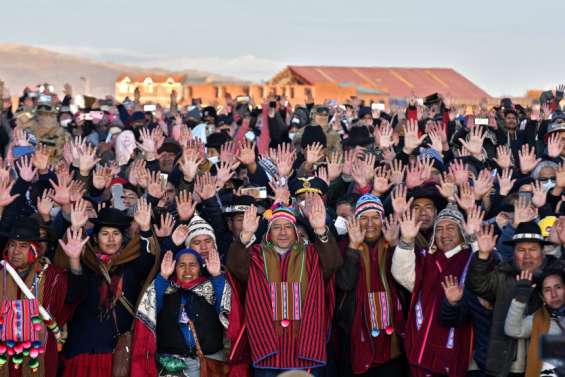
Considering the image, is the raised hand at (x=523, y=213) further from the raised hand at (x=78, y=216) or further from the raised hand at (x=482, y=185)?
the raised hand at (x=78, y=216)

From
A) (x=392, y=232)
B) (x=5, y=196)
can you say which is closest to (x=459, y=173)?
(x=392, y=232)

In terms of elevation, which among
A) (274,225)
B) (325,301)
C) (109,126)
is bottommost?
(325,301)

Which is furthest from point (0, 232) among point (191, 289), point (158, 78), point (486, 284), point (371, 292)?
point (158, 78)

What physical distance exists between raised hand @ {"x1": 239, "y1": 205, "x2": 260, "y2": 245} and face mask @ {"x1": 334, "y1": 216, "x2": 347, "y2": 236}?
1.04 metres

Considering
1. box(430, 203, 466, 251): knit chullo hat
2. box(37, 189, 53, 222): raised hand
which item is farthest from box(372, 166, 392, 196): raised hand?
box(37, 189, 53, 222): raised hand

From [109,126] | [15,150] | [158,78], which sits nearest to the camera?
[15,150]

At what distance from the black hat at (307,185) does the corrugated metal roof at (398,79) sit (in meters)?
38.1

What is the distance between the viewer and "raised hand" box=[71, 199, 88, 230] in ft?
28.7

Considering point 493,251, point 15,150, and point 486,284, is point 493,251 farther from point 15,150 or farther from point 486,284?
point 15,150

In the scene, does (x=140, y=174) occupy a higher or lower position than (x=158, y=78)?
lower

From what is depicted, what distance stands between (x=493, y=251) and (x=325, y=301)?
125 cm

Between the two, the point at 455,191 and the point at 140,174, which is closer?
the point at 455,191

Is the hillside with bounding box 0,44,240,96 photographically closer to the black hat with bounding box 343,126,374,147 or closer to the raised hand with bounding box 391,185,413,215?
the black hat with bounding box 343,126,374,147

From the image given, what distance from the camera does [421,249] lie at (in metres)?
9.22
